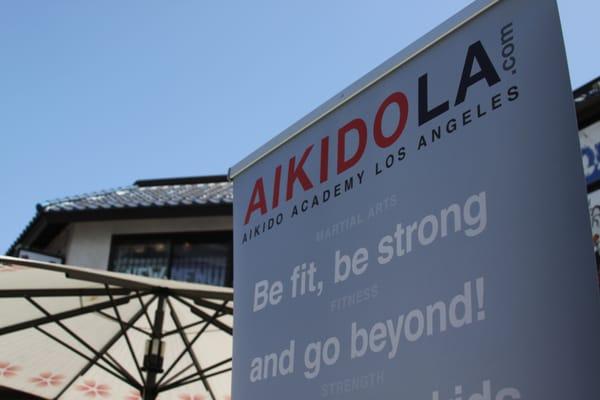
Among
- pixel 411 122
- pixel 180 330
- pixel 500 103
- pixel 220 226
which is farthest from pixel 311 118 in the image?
pixel 220 226

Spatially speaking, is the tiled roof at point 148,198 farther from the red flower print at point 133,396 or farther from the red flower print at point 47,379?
the red flower print at point 47,379

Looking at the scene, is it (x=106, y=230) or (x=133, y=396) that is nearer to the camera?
(x=133, y=396)

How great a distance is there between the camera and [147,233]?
14562mm

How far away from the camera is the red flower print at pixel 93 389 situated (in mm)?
6414

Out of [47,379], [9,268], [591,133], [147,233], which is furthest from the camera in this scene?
[147,233]

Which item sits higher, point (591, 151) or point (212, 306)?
point (591, 151)

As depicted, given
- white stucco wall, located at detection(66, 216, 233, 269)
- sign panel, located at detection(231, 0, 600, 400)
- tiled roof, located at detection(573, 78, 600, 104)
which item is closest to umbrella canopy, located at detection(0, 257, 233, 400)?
sign panel, located at detection(231, 0, 600, 400)

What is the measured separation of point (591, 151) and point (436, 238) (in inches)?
289

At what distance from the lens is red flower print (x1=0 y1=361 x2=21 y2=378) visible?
600cm

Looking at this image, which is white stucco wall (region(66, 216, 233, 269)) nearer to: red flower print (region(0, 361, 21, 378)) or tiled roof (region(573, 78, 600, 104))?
tiled roof (region(573, 78, 600, 104))

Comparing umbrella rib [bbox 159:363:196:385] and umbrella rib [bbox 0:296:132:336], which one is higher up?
umbrella rib [bbox 0:296:132:336]

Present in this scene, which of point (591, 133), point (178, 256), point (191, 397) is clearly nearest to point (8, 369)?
point (191, 397)

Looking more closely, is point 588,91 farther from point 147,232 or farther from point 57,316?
point 147,232

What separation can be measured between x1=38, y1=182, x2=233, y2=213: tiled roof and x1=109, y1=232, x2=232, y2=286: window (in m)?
0.61
